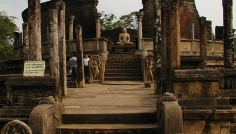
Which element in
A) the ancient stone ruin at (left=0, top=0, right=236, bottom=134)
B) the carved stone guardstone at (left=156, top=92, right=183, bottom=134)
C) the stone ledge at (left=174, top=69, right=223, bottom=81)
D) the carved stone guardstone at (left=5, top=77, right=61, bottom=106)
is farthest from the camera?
the carved stone guardstone at (left=5, top=77, right=61, bottom=106)

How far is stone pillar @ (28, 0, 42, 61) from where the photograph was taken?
798 cm

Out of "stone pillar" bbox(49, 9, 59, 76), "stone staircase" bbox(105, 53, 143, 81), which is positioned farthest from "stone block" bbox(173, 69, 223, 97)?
"stone staircase" bbox(105, 53, 143, 81)

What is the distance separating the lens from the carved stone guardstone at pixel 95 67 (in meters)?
15.8

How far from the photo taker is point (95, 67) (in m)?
15.8

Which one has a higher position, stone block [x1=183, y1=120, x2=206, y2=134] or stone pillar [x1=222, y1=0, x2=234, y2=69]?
stone pillar [x1=222, y1=0, x2=234, y2=69]

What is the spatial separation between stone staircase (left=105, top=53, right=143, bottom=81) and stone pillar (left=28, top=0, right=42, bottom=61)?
9058mm

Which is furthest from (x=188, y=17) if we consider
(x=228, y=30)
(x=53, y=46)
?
(x=53, y=46)

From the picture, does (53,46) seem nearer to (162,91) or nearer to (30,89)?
(30,89)

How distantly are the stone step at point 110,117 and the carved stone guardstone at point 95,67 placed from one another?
9.34m

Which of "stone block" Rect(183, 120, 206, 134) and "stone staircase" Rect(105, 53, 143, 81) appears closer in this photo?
"stone block" Rect(183, 120, 206, 134)

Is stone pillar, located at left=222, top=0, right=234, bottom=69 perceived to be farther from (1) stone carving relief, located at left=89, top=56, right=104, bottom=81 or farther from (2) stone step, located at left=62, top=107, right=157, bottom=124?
(1) stone carving relief, located at left=89, top=56, right=104, bottom=81

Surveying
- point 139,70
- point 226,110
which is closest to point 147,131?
point 226,110

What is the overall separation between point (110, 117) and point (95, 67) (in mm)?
9539

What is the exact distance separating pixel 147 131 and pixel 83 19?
80.2 ft
